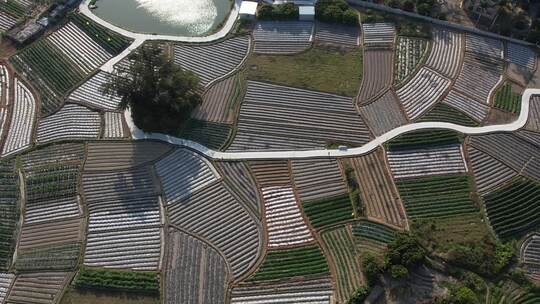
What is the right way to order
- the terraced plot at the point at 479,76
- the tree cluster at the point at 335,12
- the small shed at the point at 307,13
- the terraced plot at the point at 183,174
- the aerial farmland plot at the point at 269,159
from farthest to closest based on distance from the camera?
the small shed at the point at 307,13, the tree cluster at the point at 335,12, the terraced plot at the point at 479,76, the terraced plot at the point at 183,174, the aerial farmland plot at the point at 269,159

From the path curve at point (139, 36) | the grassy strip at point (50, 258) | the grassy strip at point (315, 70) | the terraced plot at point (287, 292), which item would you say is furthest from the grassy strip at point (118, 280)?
the grassy strip at point (315, 70)

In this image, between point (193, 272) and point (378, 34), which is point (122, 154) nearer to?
point (193, 272)

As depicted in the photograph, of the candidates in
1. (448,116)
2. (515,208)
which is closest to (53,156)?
(448,116)

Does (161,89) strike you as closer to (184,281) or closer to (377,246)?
(184,281)

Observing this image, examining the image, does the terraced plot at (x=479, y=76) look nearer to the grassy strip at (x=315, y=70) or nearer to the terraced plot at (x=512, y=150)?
the terraced plot at (x=512, y=150)

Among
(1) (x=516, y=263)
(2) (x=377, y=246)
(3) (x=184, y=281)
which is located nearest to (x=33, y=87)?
(3) (x=184, y=281)
